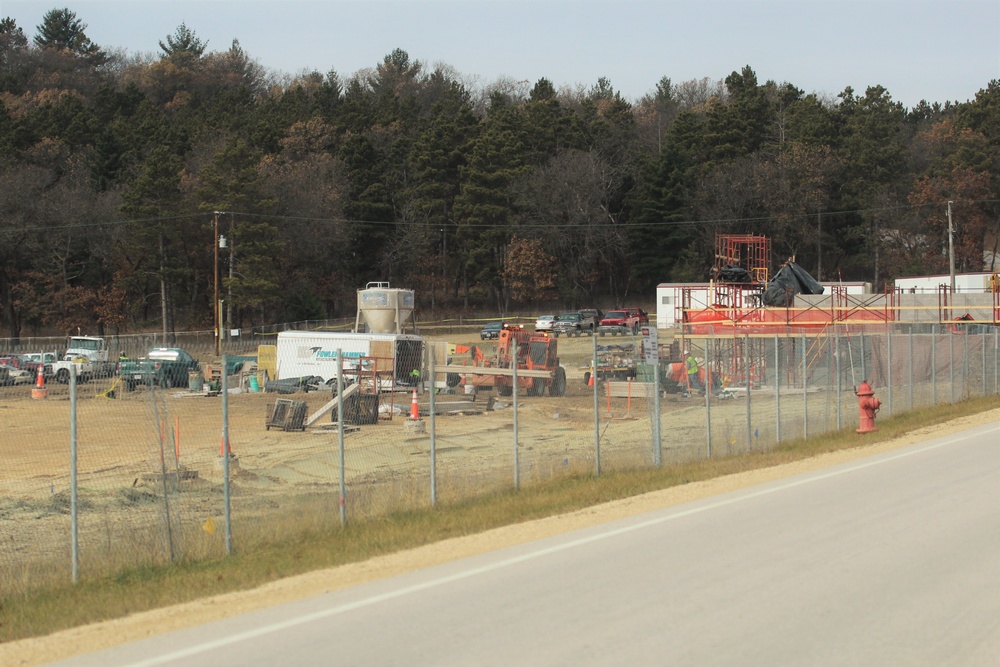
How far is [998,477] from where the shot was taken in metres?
15.4

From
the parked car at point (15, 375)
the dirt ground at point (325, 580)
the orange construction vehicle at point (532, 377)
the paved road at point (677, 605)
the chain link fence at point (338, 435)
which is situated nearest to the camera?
the paved road at point (677, 605)

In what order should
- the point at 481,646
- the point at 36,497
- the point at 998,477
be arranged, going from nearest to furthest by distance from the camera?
the point at 481,646 → the point at 998,477 → the point at 36,497

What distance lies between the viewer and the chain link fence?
1213 cm

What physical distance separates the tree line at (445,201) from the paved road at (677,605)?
2509 inches

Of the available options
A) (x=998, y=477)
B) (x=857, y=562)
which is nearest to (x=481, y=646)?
(x=857, y=562)

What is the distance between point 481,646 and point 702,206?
282ft

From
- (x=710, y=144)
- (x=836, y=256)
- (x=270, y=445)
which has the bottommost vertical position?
(x=270, y=445)

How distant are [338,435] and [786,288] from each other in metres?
35.5

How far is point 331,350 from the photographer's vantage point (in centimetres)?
4253

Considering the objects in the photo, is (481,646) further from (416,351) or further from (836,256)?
(836,256)

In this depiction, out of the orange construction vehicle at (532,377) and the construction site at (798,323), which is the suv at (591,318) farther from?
the orange construction vehicle at (532,377)

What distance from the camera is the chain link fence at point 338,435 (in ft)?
39.8

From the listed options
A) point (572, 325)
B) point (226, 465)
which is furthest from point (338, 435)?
point (572, 325)

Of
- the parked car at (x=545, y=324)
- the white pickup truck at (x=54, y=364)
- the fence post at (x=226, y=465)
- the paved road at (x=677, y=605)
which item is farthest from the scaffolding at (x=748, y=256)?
the fence post at (x=226, y=465)
